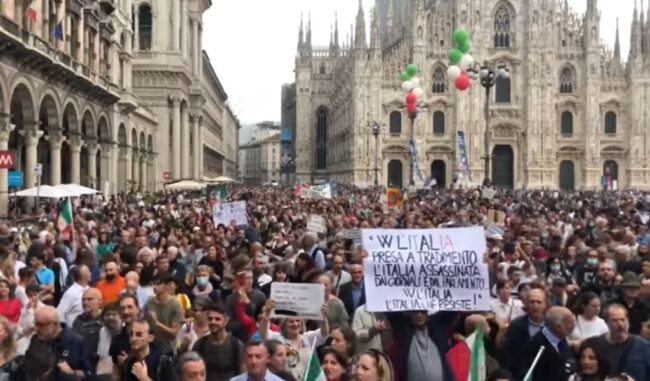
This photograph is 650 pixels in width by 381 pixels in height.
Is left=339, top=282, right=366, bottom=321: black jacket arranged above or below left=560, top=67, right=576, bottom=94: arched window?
below

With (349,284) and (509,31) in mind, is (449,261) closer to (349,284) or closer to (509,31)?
(349,284)

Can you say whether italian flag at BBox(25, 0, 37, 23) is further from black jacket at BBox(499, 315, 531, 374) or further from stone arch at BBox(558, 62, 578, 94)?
stone arch at BBox(558, 62, 578, 94)

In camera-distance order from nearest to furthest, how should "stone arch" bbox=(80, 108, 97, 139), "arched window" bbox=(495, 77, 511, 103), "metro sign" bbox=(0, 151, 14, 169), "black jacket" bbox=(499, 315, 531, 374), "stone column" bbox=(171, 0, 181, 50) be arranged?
"black jacket" bbox=(499, 315, 531, 374) → "metro sign" bbox=(0, 151, 14, 169) → "stone arch" bbox=(80, 108, 97, 139) → "stone column" bbox=(171, 0, 181, 50) → "arched window" bbox=(495, 77, 511, 103)

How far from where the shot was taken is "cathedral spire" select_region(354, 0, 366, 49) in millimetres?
73500

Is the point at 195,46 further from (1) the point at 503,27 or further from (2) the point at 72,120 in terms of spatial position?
(2) the point at 72,120

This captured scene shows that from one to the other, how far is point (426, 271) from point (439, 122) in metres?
64.6

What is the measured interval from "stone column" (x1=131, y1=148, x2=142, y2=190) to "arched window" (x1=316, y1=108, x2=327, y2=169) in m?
49.4

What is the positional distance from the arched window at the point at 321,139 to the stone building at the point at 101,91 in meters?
27.1

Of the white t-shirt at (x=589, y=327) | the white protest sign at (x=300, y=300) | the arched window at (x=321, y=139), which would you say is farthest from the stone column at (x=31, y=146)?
the arched window at (x=321, y=139)

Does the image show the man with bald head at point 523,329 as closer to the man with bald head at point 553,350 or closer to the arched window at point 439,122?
the man with bald head at point 553,350

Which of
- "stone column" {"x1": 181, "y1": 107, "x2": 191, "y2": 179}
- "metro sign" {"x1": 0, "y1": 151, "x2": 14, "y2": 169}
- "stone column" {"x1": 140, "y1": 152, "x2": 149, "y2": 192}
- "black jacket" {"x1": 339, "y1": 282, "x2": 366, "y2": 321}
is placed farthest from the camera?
"stone column" {"x1": 181, "y1": 107, "x2": 191, "y2": 179}

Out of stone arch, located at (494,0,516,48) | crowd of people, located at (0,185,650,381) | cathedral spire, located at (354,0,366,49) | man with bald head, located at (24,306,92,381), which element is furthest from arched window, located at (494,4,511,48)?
man with bald head, located at (24,306,92,381)

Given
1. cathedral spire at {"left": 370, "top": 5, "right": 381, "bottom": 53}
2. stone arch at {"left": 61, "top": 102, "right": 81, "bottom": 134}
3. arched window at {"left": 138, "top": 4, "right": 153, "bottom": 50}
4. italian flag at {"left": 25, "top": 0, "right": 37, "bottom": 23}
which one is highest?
cathedral spire at {"left": 370, "top": 5, "right": 381, "bottom": 53}

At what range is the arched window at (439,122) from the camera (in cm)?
7131
